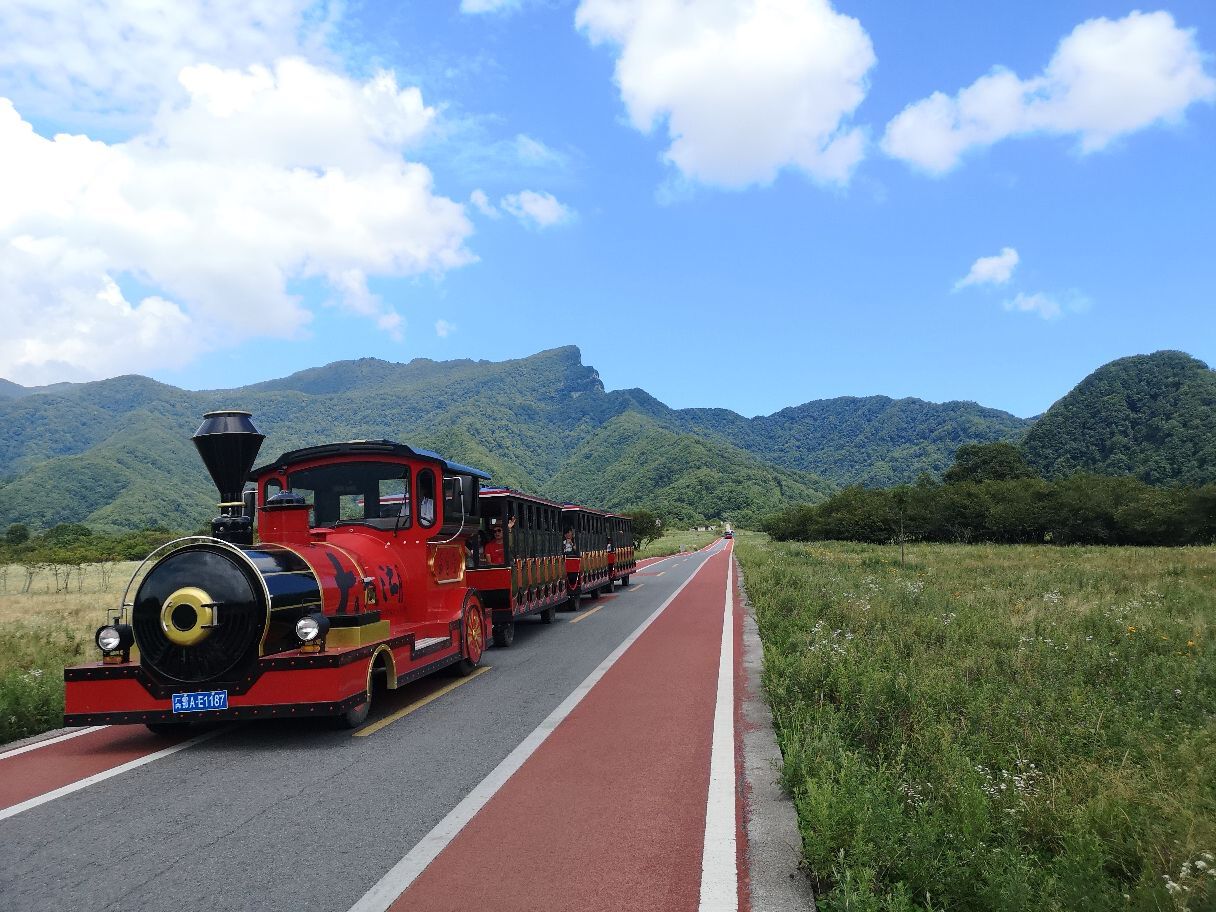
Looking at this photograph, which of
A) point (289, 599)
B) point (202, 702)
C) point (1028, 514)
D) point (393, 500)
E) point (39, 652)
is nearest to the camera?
point (202, 702)

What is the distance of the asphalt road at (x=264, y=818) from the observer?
3.99 metres

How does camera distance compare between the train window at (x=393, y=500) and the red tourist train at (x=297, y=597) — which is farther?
the train window at (x=393, y=500)

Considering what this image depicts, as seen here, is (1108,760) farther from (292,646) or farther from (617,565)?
(617,565)

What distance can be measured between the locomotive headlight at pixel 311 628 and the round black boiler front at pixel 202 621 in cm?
31

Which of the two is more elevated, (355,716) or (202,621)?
(202,621)

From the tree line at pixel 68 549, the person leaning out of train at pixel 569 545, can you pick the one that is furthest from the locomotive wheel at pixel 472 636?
the tree line at pixel 68 549

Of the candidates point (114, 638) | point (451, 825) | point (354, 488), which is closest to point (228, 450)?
point (354, 488)

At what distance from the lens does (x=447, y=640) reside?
31.5 feet

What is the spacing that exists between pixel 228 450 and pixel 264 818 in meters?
4.94

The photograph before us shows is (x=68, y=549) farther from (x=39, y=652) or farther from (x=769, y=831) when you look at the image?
(x=769, y=831)

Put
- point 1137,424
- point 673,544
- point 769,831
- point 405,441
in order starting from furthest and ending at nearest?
point 1137,424 → point 405,441 → point 673,544 → point 769,831

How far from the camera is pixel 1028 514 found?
206ft

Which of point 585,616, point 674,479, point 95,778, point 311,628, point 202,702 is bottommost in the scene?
point 585,616

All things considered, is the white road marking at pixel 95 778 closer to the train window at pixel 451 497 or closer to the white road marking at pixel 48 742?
the white road marking at pixel 48 742
